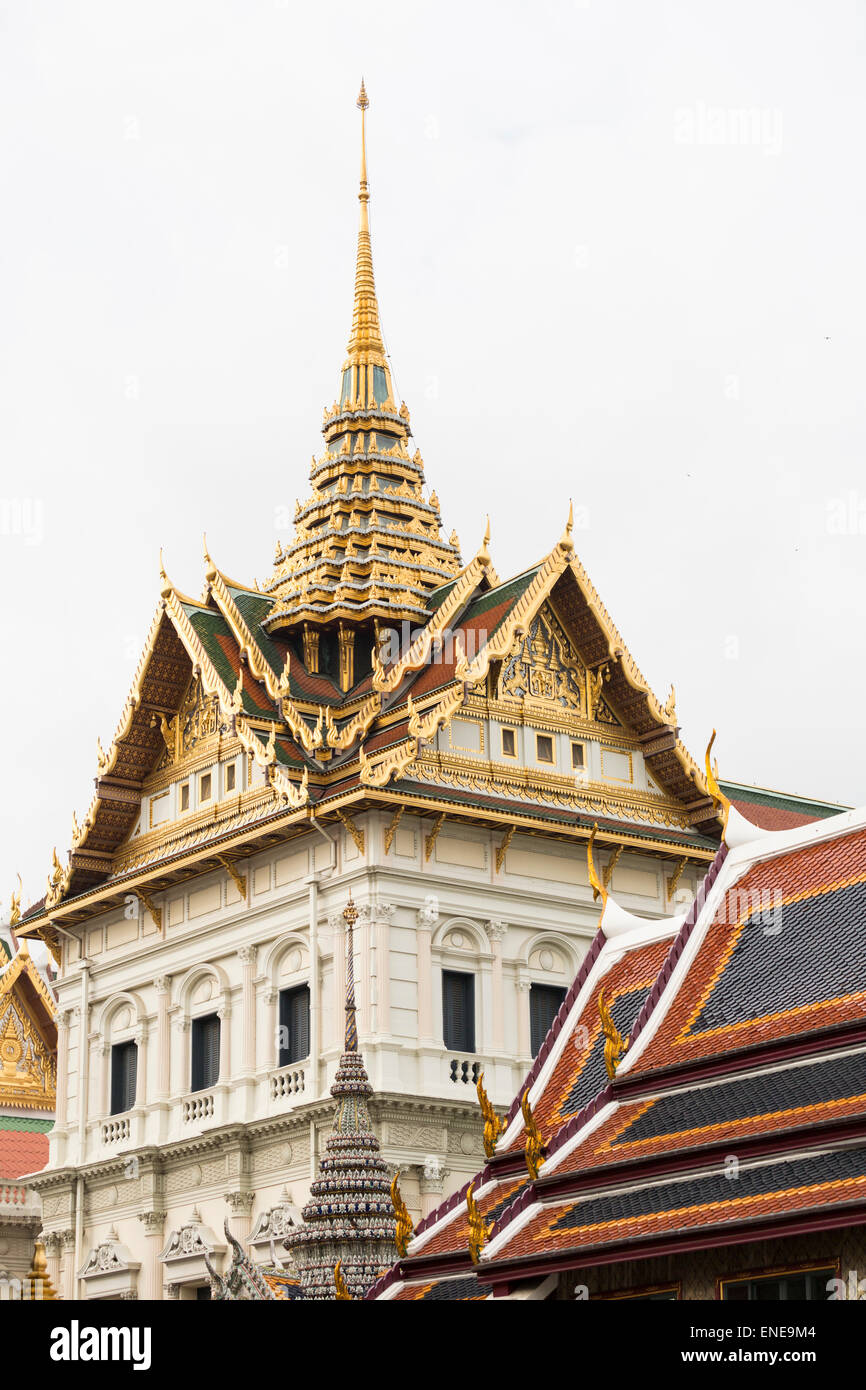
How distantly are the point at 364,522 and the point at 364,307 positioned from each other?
20.3ft

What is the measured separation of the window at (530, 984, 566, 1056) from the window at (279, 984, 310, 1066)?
3462 mm

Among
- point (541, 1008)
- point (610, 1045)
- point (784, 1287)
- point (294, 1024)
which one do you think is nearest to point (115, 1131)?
point (294, 1024)

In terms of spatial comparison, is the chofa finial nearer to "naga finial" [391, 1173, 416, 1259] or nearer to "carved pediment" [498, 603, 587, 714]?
"carved pediment" [498, 603, 587, 714]

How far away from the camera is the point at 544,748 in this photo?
34.6 metres

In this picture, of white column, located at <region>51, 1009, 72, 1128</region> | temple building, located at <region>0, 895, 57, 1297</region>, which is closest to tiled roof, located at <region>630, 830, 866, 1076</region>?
white column, located at <region>51, 1009, 72, 1128</region>

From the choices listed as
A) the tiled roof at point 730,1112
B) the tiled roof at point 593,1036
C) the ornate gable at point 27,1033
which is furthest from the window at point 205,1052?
the tiled roof at point 730,1112

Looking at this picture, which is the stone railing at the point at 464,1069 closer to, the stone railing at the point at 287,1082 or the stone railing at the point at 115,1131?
the stone railing at the point at 287,1082

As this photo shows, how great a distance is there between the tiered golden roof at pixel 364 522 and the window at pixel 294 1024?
6.89m

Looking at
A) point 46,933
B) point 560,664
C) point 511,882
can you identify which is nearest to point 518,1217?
point 511,882

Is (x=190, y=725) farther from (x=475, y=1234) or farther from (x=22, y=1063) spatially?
(x=475, y=1234)

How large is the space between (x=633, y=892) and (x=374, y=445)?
10262 mm

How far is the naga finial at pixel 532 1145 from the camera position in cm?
1772

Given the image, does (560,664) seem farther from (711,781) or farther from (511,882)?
(711,781)

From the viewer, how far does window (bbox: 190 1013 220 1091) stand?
34.1m
